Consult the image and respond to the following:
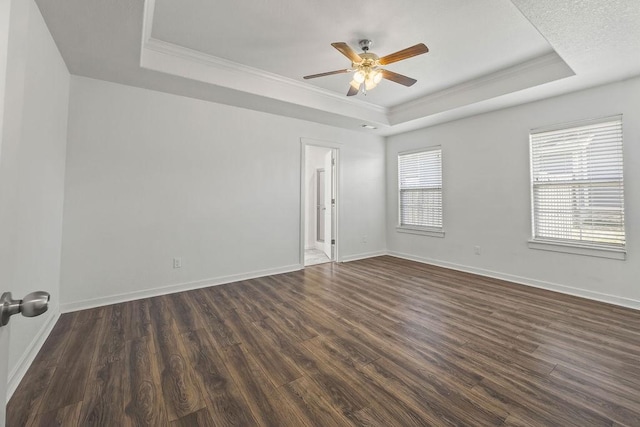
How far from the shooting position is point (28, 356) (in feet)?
6.31

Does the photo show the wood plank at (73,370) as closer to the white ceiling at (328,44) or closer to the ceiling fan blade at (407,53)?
the white ceiling at (328,44)

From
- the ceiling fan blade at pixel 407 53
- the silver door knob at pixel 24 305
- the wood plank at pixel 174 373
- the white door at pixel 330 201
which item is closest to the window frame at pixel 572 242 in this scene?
the ceiling fan blade at pixel 407 53

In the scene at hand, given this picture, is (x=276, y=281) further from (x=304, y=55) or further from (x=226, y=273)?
(x=304, y=55)

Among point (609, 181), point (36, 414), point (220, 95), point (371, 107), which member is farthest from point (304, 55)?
point (609, 181)

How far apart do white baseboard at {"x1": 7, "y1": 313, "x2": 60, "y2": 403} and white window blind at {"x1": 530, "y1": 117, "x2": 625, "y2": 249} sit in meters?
5.24

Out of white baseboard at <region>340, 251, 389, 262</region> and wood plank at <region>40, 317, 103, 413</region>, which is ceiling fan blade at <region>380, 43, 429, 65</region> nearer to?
wood plank at <region>40, 317, 103, 413</region>

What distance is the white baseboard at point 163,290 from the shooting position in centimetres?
285

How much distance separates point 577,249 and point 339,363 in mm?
3365

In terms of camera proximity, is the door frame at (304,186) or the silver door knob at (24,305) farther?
the door frame at (304,186)

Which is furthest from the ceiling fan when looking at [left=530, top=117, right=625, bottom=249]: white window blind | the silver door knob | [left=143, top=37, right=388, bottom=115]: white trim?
the silver door knob

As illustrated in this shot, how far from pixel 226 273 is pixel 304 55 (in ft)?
9.61

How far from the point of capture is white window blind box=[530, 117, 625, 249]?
3.07m

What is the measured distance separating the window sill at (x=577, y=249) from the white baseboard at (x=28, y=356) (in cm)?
517

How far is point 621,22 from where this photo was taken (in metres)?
2.08
